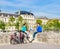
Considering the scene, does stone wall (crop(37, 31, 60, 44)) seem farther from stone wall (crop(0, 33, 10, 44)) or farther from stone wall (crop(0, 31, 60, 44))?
stone wall (crop(0, 33, 10, 44))

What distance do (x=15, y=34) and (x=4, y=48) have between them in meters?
2.72

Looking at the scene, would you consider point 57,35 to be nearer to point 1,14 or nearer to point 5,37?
point 5,37

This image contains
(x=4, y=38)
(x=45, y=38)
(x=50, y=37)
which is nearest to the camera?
(x=4, y=38)

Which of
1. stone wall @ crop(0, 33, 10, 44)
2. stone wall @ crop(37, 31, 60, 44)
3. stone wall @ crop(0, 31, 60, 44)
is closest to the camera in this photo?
stone wall @ crop(0, 33, 10, 44)

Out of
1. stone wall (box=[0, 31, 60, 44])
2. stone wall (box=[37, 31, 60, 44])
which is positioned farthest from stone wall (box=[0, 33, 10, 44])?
stone wall (box=[37, 31, 60, 44])

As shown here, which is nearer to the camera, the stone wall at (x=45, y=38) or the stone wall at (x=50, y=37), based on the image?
the stone wall at (x=45, y=38)

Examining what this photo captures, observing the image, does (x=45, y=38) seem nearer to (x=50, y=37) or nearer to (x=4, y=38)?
(x=50, y=37)

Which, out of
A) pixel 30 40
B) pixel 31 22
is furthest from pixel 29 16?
pixel 30 40

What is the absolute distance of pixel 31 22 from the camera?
508ft

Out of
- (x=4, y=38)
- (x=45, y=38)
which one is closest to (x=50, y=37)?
(x=45, y=38)

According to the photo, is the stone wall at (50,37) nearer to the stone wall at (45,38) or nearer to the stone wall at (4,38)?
the stone wall at (45,38)

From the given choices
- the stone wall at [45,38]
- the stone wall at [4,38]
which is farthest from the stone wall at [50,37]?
the stone wall at [4,38]

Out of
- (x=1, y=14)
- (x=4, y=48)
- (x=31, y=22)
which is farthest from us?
(x=31, y=22)

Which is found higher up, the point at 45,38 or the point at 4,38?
the point at 4,38
